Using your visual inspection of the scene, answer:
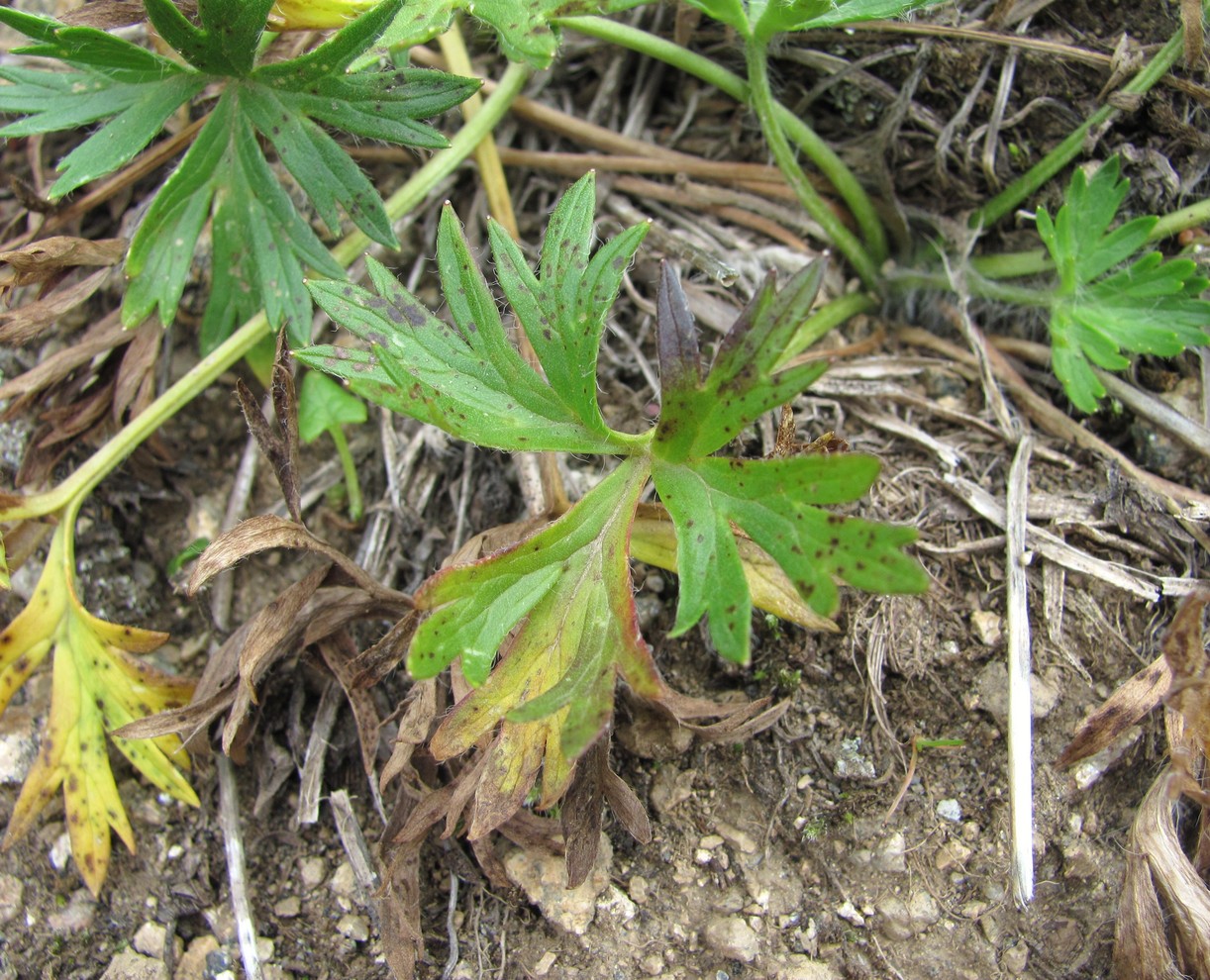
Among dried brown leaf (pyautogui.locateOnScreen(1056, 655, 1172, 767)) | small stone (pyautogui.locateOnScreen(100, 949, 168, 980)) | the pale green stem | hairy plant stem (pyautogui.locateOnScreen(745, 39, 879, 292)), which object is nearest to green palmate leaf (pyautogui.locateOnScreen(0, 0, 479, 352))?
the pale green stem

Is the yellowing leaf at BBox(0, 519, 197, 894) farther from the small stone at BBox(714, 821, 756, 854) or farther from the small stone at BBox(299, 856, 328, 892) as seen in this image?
the small stone at BBox(714, 821, 756, 854)

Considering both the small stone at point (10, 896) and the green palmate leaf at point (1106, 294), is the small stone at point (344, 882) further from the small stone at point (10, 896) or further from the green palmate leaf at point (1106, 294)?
the green palmate leaf at point (1106, 294)

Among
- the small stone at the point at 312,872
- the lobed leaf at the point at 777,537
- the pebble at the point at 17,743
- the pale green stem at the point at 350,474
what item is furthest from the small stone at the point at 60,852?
the lobed leaf at the point at 777,537

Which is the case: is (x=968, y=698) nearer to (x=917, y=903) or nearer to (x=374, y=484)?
(x=917, y=903)

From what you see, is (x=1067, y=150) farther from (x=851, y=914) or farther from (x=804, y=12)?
(x=851, y=914)

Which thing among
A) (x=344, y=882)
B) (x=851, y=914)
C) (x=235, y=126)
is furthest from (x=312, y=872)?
(x=235, y=126)
